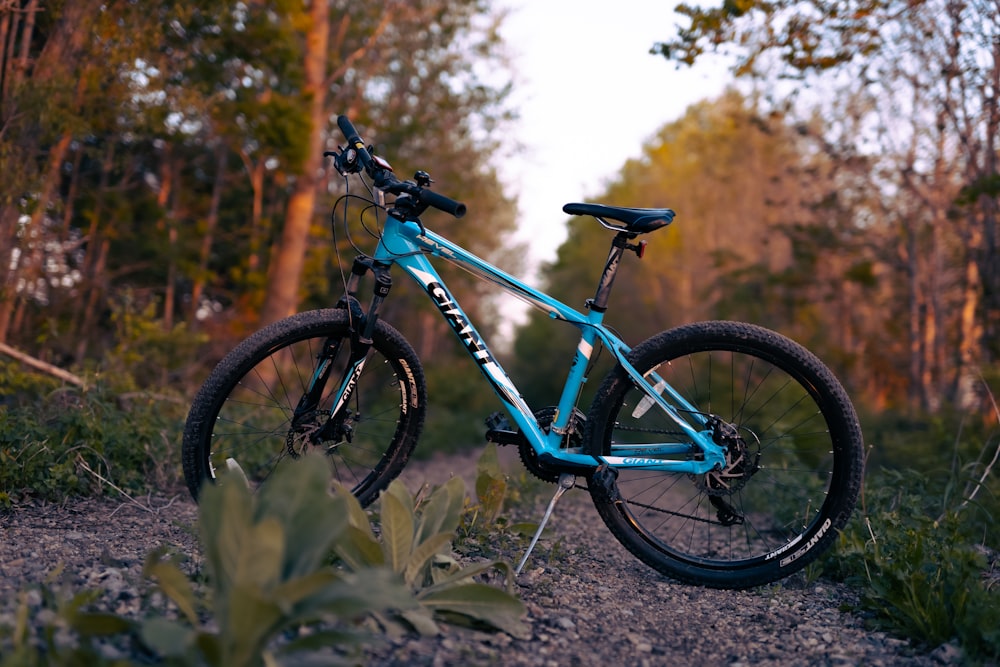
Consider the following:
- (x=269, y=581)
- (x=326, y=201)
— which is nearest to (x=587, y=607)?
(x=269, y=581)

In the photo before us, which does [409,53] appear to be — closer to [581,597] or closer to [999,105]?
[999,105]

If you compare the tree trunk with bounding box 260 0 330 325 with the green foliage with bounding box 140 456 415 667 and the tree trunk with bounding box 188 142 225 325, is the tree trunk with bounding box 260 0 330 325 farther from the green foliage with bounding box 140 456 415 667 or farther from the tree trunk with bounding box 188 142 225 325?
the green foliage with bounding box 140 456 415 667

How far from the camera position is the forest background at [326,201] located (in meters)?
5.45

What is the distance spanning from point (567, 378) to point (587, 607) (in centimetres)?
89

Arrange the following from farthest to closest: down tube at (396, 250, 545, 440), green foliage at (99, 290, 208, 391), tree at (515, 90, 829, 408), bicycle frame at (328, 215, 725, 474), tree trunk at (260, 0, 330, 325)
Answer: tree at (515, 90, 829, 408) < tree trunk at (260, 0, 330, 325) < green foliage at (99, 290, 208, 391) < down tube at (396, 250, 545, 440) < bicycle frame at (328, 215, 725, 474)

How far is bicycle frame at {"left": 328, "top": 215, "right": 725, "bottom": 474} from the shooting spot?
3.10 meters

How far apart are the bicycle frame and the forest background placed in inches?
11.0

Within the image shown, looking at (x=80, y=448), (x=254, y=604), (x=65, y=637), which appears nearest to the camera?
(x=254, y=604)

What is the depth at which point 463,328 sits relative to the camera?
330cm

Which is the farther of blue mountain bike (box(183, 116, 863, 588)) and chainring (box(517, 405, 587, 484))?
chainring (box(517, 405, 587, 484))

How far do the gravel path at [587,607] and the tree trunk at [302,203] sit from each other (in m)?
8.21

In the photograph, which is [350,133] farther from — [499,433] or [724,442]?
[724,442]

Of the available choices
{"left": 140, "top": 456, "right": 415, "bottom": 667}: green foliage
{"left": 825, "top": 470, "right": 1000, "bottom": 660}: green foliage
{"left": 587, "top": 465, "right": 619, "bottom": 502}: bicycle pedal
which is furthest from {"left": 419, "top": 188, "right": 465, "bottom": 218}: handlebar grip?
{"left": 825, "top": 470, "right": 1000, "bottom": 660}: green foliage

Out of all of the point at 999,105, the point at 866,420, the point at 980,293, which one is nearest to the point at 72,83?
the point at 999,105
